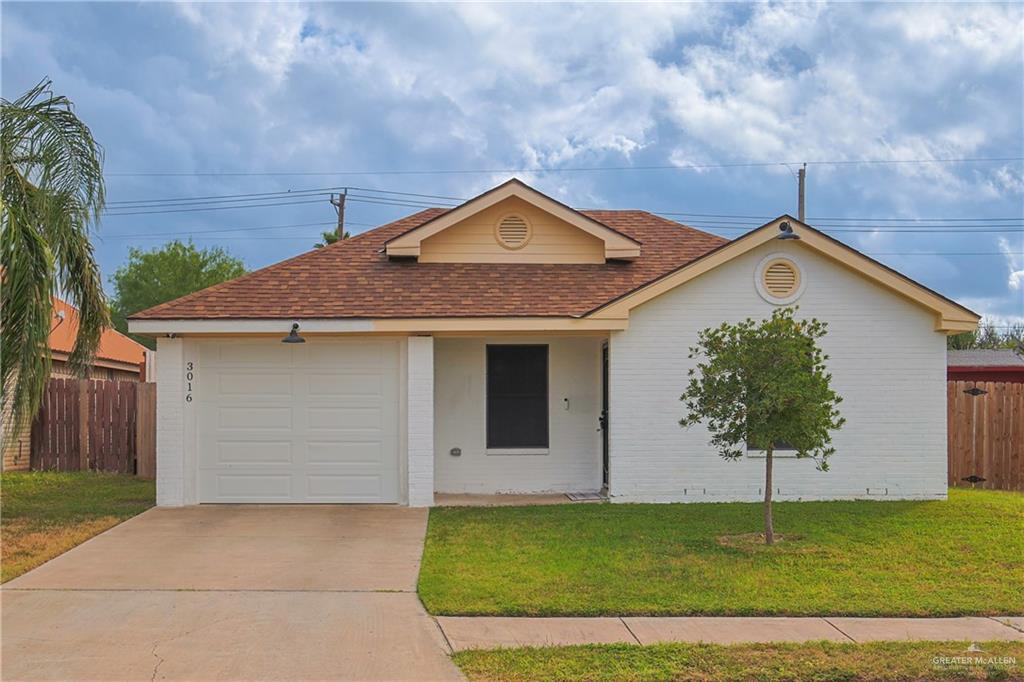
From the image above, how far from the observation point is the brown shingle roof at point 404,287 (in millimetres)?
13281

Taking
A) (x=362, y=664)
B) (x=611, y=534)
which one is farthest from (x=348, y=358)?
(x=362, y=664)

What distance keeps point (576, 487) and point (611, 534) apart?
12.0 ft

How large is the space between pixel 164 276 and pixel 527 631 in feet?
148

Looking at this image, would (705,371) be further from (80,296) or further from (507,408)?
(80,296)

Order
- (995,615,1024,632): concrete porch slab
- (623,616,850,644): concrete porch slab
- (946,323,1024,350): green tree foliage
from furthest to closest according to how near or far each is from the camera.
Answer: (946,323,1024,350): green tree foliage
(995,615,1024,632): concrete porch slab
(623,616,850,644): concrete porch slab

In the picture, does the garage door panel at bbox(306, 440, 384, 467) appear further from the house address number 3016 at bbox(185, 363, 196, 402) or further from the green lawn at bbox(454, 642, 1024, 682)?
the green lawn at bbox(454, 642, 1024, 682)

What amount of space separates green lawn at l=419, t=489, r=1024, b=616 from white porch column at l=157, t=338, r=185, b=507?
12.2ft

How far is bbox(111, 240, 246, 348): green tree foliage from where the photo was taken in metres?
48.2

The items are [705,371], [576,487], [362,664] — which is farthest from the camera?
[576,487]

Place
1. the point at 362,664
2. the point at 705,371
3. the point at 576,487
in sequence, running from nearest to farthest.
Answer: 1. the point at 362,664
2. the point at 705,371
3. the point at 576,487

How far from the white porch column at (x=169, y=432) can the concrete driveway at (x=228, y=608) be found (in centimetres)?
138

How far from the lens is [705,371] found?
1040cm

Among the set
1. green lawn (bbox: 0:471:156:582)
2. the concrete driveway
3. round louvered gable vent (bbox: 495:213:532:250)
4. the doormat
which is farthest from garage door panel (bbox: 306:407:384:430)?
round louvered gable vent (bbox: 495:213:532:250)

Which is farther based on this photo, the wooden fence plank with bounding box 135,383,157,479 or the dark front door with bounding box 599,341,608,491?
the wooden fence plank with bounding box 135,383,157,479
